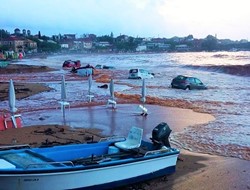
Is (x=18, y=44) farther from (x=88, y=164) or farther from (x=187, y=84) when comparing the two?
(x=88, y=164)

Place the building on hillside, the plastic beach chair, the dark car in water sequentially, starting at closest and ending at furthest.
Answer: the plastic beach chair < the dark car in water < the building on hillside

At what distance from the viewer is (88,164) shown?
833cm

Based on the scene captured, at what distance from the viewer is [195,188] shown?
30.8 ft

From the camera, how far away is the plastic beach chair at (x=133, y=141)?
33.8 feet

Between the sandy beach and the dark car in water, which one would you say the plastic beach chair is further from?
the dark car in water

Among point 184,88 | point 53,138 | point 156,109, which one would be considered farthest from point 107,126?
point 184,88

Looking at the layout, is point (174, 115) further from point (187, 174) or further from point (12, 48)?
point (12, 48)

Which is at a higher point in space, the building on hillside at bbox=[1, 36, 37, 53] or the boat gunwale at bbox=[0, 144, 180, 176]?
the boat gunwale at bbox=[0, 144, 180, 176]

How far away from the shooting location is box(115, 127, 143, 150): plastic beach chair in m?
10.3

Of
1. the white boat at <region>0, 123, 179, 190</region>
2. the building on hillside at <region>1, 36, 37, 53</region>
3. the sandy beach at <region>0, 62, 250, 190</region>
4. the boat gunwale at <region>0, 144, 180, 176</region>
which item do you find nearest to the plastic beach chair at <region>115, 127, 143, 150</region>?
the white boat at <region>0, 123, 179, 190</region>

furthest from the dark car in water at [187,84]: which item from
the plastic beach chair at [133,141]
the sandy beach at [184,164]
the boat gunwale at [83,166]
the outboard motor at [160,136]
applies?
the boat gunwale at [83,166]

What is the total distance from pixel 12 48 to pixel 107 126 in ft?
528

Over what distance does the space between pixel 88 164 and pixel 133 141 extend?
8.27ft

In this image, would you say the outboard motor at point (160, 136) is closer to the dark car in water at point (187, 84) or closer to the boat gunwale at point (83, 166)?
the boat gunwale at point (83, 166)
